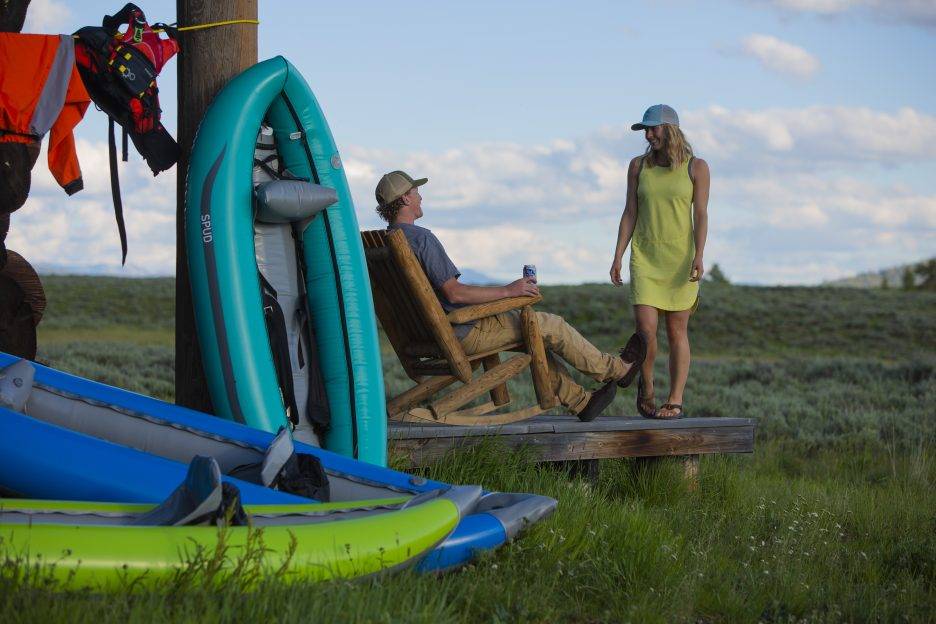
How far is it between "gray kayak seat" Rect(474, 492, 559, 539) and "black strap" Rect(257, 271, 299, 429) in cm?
147

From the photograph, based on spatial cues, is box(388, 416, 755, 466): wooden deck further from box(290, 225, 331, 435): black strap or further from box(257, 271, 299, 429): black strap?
box(257, 271, 299, 429): black strap

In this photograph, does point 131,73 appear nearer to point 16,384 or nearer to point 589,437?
point 16,384

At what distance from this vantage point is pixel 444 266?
5.70 m

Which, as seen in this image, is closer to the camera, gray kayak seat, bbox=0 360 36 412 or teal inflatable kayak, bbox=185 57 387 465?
gray kayak seat, bbox=0 360 36 412

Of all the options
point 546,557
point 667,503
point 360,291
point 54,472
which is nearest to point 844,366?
point 667,503

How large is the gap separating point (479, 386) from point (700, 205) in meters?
1.75

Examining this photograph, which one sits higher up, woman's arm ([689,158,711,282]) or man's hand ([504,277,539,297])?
woman's arm ([689,158,711,282])

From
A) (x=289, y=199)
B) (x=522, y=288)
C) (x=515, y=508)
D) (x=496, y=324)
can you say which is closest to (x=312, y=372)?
(x=289, y=199)

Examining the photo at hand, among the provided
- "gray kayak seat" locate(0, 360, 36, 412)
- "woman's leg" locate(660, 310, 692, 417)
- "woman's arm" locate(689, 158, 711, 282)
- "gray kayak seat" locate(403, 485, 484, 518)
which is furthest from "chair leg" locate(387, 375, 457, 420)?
"gray kayak seat" locate(0, 360, 36, 412)

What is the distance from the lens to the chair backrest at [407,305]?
5418mm

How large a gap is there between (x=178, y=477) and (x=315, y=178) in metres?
2.18

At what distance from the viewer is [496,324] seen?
582 cm

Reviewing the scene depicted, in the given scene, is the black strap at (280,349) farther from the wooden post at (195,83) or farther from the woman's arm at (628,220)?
the woman's arm at (628,220)

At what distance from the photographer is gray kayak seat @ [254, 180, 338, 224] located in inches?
202
